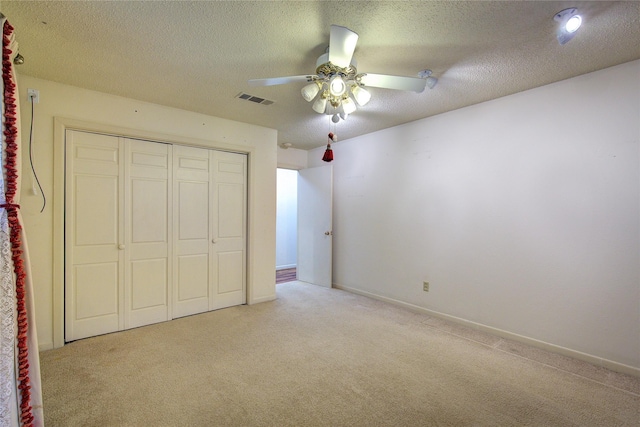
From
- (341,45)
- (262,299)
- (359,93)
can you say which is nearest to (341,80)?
(359,93)

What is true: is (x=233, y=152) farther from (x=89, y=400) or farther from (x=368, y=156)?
(x=89, y=400)

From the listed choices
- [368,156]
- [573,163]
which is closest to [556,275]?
[573,163]

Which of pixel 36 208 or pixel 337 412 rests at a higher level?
pixel 36 208

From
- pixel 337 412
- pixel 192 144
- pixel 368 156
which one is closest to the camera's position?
pixel 337 412

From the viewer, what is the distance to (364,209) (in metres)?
4.55

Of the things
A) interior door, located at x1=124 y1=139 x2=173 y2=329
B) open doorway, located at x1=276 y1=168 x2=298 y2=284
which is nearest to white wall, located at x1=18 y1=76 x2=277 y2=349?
interior door, located at x1=124 y1=139 x2=173 y2=329

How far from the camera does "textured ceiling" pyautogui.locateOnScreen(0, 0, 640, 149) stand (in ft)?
5.85

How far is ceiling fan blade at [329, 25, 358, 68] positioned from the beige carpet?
2.24 metres

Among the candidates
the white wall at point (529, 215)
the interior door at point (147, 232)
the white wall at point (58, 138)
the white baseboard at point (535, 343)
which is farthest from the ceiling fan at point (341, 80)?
the white baseboard at point (535, 343)

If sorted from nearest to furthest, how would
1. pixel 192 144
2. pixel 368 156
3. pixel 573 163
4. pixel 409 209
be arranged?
1. pixel 573 163
2. pixel 192 144
3. pixel 409 209
4. pixel 368 156

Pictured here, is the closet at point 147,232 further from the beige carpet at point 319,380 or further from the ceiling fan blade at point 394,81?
the ceiling fan blade at point 394,81

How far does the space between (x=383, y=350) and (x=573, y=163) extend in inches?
93.1

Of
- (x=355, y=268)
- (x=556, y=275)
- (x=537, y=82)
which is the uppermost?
(x=537, y=82)

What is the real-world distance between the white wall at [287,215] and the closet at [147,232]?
2823 mm
